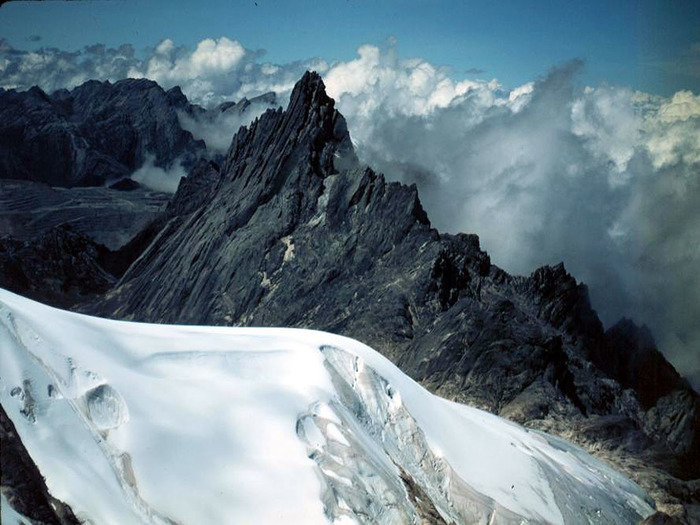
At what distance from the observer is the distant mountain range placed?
64.9m

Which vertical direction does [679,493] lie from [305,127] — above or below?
below

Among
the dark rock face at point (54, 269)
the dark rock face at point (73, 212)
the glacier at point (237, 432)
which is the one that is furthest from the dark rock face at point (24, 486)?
the dark rock face at point (73, 212)

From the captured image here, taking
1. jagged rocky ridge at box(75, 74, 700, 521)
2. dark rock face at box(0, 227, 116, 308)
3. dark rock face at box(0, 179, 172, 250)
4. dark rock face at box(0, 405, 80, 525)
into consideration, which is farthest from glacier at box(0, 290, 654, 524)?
dark rock face at box(0, 179, 172, 250)

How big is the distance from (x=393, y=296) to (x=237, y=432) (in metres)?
58.6

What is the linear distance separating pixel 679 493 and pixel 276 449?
30.8 m

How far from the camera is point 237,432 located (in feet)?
78.0

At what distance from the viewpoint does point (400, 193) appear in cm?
9619

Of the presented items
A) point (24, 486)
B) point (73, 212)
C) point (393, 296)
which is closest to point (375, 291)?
point (393, 296)

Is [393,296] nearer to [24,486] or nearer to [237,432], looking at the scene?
[237,432]

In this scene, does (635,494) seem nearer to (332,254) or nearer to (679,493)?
(679,493)

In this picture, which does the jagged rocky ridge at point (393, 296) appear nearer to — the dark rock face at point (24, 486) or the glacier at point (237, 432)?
the glacier at point (237, 432)

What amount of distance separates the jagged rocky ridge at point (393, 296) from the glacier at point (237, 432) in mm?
17363

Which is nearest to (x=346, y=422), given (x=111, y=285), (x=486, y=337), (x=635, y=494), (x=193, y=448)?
(x=193, y=448)

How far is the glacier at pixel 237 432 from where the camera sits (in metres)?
20.3
